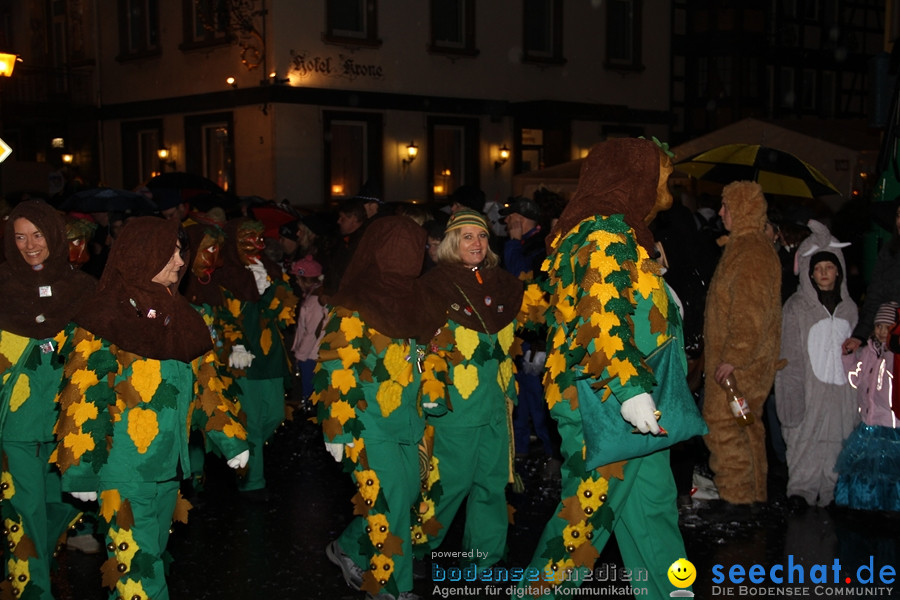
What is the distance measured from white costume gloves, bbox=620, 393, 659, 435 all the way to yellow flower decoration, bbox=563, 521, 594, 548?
2.17 ft

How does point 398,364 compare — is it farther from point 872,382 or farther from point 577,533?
point 872,382

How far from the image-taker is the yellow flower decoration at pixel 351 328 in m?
5.84

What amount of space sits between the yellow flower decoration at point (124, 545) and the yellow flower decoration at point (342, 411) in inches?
51.9

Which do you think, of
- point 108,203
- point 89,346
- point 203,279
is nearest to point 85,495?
point 89,346

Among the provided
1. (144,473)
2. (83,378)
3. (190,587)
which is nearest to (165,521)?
(144,473)

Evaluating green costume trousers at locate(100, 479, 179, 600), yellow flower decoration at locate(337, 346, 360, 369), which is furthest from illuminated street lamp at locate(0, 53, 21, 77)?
green costume trousers at locate(100, 479, 179, 600)

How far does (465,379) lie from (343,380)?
844mm

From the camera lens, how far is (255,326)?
848cm

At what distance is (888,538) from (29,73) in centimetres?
2548

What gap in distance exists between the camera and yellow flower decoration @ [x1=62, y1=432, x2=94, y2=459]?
15.9 feet

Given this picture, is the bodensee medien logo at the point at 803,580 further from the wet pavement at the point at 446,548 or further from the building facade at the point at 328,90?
the building facade at the point at 328,90

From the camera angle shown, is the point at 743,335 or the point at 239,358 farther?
the point at 239,358

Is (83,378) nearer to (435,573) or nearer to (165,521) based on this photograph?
(165,521)

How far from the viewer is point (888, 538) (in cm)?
720
